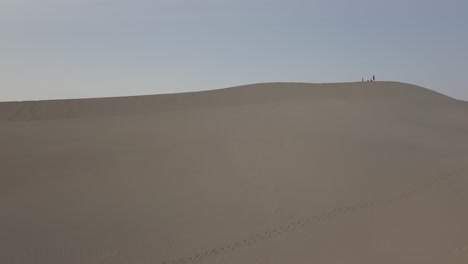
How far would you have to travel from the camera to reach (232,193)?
7.51m

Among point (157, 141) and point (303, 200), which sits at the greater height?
point (157, 141)

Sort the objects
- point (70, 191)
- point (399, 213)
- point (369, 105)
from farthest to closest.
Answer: point (369, 105) → point (70, 191) → point (399, 213)

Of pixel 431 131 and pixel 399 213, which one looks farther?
pixel 431 131

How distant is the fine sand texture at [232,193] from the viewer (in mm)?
5523

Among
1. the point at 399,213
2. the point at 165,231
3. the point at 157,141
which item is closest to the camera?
the point at 165,231

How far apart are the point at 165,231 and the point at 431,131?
12.1 m

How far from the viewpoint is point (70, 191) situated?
745 centimetres

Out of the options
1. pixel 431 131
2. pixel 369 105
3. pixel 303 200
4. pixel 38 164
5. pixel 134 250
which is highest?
pixel 369 105

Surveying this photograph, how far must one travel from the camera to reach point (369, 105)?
21.2 meters

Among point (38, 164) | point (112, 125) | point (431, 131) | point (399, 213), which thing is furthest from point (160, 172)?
point (431, 131)

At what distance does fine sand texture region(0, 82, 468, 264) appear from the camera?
552 centimetres

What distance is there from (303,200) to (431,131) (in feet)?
32.1

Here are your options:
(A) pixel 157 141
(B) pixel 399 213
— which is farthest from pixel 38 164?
(B) pixel 399 213

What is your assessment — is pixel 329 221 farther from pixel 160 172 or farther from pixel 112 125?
pixel 112 125
